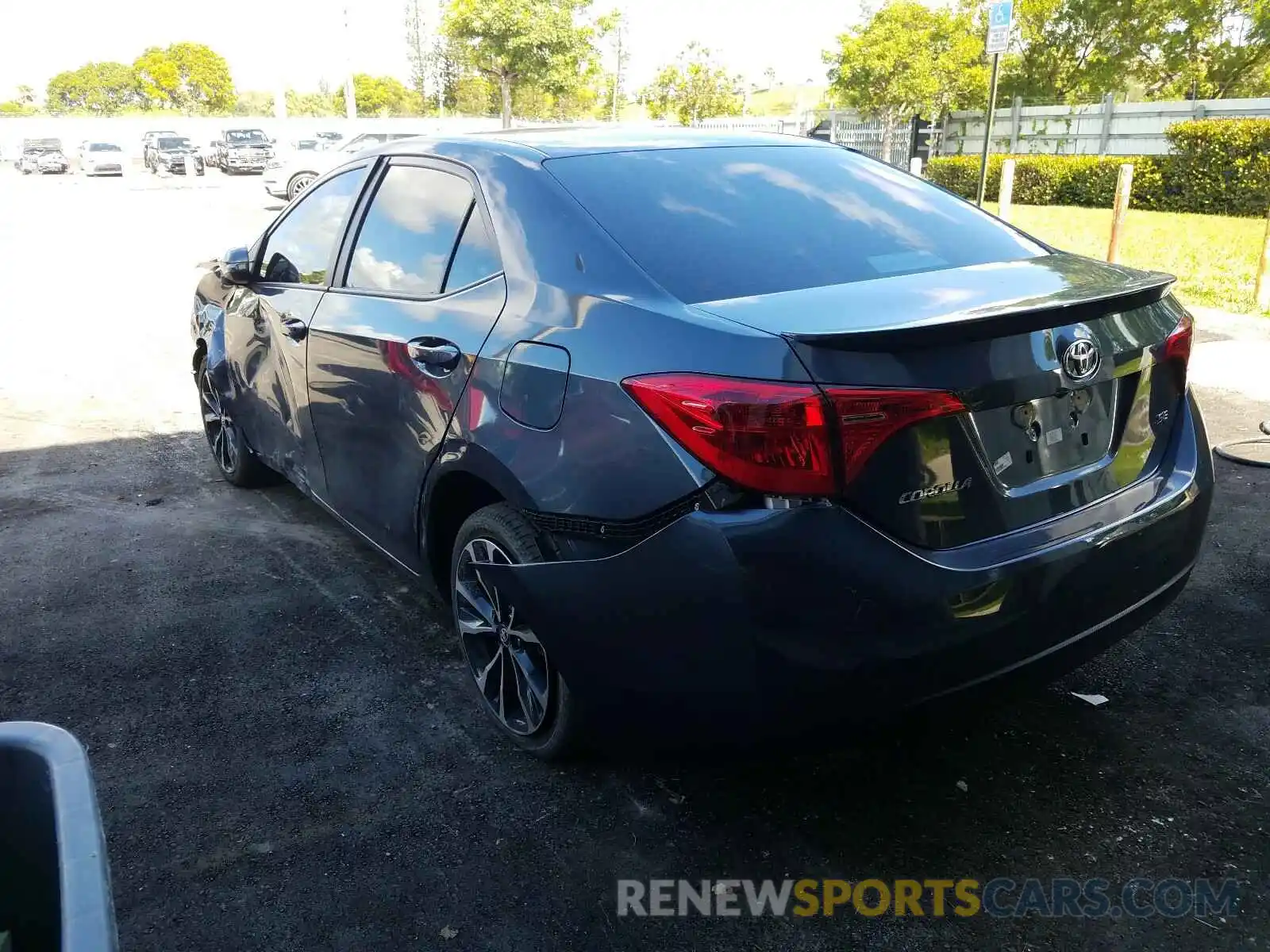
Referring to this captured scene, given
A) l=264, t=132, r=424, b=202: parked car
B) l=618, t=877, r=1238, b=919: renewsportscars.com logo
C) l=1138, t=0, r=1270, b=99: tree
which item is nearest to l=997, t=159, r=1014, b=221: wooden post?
l=618, t=877, r=1238, b=919: renewsportscars.com logo

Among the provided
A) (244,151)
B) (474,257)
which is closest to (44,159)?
(244,151)

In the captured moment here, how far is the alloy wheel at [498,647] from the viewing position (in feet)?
9.36

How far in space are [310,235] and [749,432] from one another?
8.85 feet

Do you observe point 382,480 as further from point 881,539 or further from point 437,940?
point 881,539

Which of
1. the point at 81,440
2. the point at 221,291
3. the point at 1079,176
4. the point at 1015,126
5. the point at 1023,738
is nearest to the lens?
the point at 1023,738

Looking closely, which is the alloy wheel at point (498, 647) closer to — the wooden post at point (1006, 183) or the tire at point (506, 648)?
the tire at point (506, 648)

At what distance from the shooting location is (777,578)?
209cm

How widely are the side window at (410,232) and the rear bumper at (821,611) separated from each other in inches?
47.9

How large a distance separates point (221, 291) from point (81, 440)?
2.09 meters

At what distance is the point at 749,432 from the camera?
209cm

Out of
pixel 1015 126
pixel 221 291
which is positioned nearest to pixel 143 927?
pixel 221 291

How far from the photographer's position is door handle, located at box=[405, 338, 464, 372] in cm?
290

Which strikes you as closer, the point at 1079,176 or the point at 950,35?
the point at 1079,176

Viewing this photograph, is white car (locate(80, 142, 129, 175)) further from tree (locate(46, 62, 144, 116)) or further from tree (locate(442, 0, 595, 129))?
tree (locate(46, 62, 144, 116))
